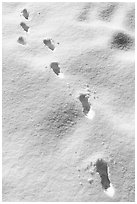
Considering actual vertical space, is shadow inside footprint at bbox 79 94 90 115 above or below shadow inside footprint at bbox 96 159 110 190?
above

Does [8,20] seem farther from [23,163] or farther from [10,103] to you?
[23,163]

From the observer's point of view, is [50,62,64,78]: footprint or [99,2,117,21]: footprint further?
[99,2,117,21]: footprint

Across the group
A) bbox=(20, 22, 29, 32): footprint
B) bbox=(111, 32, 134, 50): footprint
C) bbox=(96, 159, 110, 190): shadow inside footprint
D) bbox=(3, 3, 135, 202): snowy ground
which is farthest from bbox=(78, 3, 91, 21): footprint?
bbox=(96, 159, 110, 190): shadow inside footprint

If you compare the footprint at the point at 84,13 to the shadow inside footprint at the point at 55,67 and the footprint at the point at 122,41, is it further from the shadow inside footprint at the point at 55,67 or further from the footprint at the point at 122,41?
the shadow inside footprint at the point at 55,67

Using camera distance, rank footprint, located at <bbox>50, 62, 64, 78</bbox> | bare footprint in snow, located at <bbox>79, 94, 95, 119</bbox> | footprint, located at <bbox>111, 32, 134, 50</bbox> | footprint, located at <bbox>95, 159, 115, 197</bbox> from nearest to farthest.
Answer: footprint, located at <bbox>95, 159, 115, 197</bbox>, bare footprint in snow, located at <bbox>79, 94, 95, 119</bbox>, footprint, located at <bbox>50, 62, 64, 78</bbox>, footprint, located at <bbox>111, 32, 134, 50</bbox>

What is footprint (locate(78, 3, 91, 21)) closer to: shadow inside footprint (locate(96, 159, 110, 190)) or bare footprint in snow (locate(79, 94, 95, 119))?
bare footprint in snow (locate(79, 94, 95, 119))

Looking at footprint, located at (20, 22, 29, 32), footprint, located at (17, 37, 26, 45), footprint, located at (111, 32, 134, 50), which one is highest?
footprint, located at (20, 22, 29, 32)

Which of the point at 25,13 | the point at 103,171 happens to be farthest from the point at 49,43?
the point at 103,171
